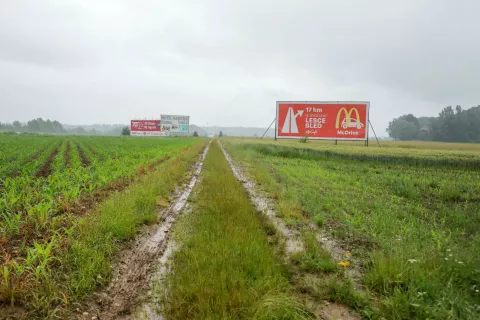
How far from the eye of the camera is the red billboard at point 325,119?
30.1m

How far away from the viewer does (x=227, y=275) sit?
131 inches

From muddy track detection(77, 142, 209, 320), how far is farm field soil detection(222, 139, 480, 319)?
2161mm

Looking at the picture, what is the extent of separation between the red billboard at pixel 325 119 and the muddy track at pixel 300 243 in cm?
2317

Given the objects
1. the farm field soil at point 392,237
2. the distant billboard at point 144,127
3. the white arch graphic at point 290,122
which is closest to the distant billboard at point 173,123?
the distant billboard at point 144,127

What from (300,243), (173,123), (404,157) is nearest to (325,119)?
(404,157)

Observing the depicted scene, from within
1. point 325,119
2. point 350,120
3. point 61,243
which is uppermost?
point 325,119

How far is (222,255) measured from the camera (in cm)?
385

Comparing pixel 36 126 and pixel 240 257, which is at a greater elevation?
pixel 36 126

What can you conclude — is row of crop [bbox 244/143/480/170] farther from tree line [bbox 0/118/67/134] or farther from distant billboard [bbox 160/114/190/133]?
tree line [bbox 0/118/67/134]

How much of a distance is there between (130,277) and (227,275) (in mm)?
1425

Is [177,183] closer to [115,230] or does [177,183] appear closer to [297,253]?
[115,230]

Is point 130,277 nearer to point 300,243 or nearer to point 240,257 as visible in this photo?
point 240,257

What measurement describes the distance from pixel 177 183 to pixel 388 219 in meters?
7.32

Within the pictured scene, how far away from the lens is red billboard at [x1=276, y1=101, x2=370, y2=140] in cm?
3014
